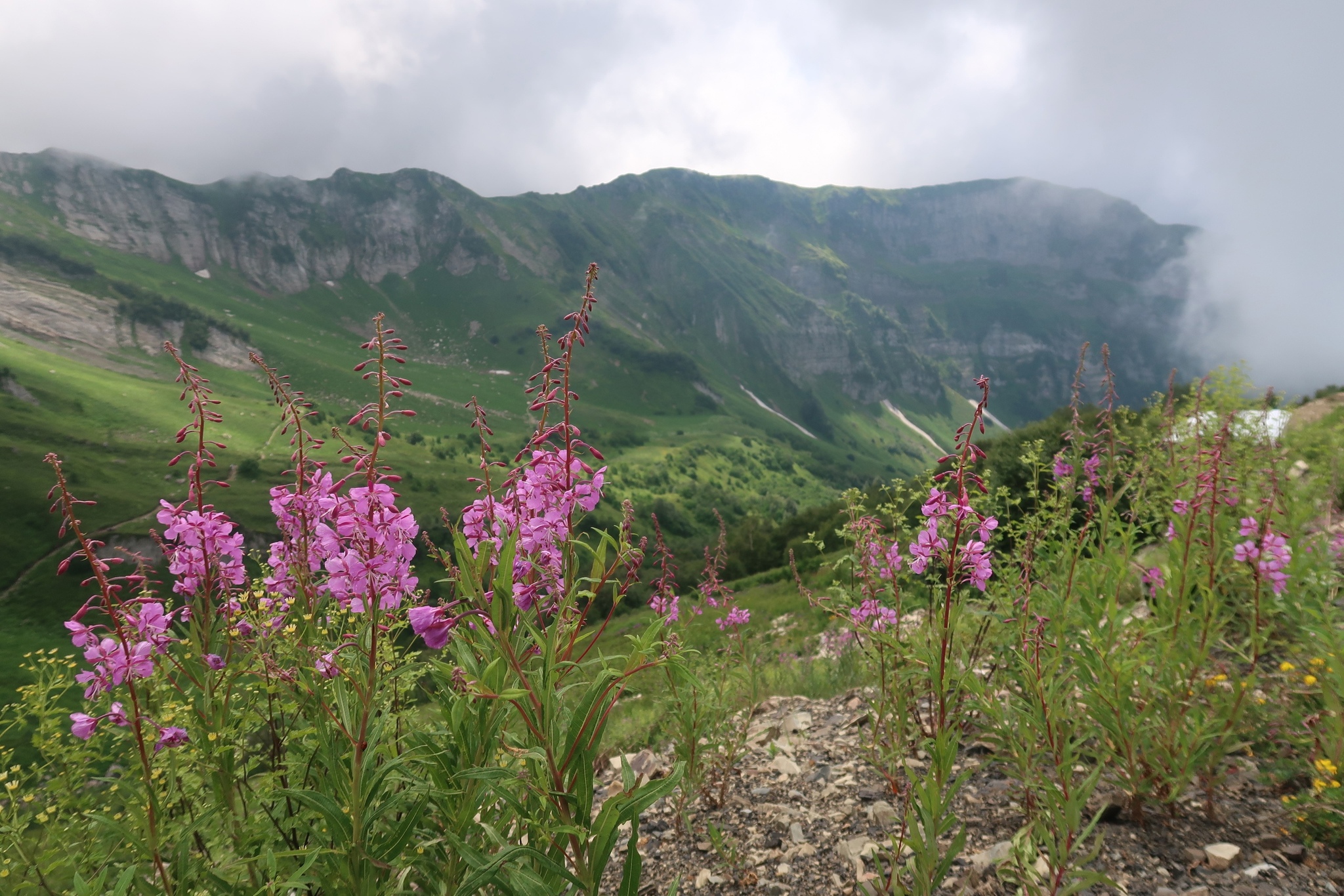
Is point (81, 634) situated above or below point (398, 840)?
above

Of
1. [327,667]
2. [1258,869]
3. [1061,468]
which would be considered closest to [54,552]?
[327,667]

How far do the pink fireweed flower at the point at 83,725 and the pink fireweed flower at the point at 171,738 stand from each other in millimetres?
424

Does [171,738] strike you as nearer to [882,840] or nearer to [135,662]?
[135,662]

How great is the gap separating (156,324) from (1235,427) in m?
253

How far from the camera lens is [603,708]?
2881 mm

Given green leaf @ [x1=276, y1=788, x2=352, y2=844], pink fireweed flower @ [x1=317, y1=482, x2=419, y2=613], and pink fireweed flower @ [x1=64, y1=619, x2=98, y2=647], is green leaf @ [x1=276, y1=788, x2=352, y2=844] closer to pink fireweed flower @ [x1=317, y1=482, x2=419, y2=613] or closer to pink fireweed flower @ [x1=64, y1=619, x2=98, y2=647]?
pink fireweed flower @ [x1=317, y1=482, x2=419, y2=613]

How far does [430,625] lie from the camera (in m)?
2.71

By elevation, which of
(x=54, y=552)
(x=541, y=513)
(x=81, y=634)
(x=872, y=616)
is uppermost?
(x=541, y=513)

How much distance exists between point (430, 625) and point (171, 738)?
5.54 ft

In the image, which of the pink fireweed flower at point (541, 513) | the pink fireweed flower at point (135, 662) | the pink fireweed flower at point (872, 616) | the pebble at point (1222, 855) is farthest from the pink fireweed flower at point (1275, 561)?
→ the pink fireweed flower at point (135, 662)

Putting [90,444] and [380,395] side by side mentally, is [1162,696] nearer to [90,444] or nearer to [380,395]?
[380,395]

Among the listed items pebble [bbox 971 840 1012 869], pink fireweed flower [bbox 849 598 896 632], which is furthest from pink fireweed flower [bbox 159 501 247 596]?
pebble [bbox 971 840 1012 869]

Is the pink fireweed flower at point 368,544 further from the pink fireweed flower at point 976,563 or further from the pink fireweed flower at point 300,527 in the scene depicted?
the pink fireweed flower at point 976,563

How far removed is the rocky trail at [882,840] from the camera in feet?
11.7
